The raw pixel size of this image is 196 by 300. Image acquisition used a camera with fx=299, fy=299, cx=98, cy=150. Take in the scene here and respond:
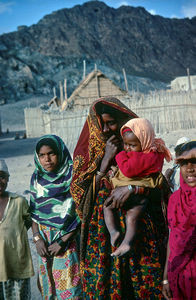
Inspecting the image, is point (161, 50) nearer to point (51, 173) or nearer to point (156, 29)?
point (156, 29)

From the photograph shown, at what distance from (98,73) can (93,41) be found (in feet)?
227

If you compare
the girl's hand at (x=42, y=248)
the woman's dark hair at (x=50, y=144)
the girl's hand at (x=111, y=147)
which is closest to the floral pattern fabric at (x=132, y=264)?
the girl's hand at (x=111, y=147)

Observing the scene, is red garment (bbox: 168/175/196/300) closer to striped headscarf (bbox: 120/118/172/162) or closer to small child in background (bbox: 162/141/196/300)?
small child in background (bbox: 162/141/196/300)

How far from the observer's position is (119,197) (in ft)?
6.00

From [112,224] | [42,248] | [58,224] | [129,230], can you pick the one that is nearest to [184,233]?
[129,230]

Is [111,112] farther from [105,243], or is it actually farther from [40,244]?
[40,244]

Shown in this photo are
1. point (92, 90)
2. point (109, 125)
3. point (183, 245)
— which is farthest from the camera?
point (92, 90)

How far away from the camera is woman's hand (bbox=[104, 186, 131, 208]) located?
181 cm

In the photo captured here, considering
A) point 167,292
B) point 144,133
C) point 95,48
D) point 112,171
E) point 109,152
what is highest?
point 95,48

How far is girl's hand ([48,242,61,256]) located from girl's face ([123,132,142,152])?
3.17 feet

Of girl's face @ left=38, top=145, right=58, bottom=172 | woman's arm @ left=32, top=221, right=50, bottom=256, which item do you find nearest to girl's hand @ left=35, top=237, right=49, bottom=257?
woman's arm @ left=32, top=221, right=50, bottom=256

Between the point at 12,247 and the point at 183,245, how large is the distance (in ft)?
4.56

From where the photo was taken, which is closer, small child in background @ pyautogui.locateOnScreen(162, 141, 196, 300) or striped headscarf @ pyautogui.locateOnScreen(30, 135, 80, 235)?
small child in background @ pyautogui.locateOnScreen(162, 141, 196, 300)

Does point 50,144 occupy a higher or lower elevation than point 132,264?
higher
